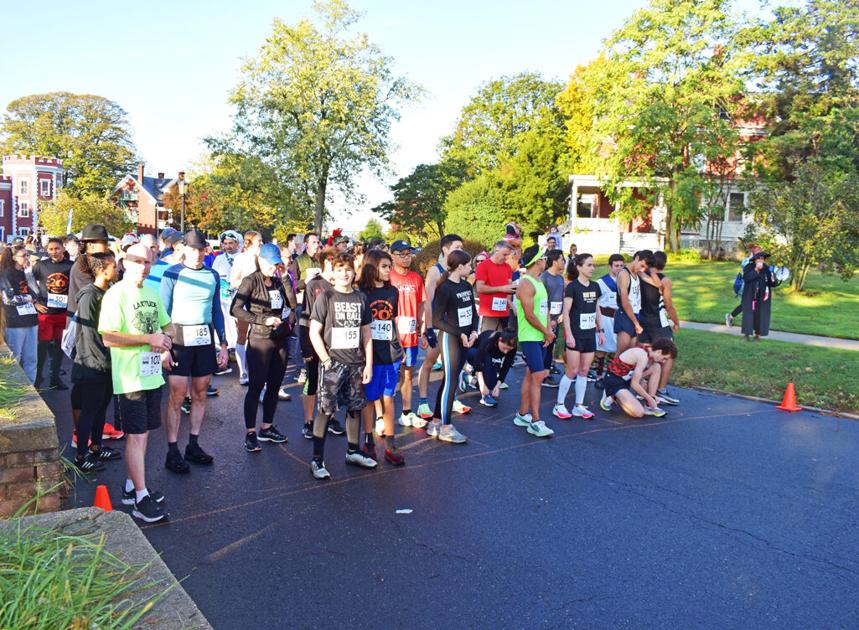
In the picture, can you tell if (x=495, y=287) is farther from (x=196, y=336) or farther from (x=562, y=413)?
(x=196, y=336)

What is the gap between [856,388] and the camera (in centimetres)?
971

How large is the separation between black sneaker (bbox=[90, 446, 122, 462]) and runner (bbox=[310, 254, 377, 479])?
192cm

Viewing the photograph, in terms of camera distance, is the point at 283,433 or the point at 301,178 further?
the point at 301,178

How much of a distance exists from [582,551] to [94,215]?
→ 53440mm

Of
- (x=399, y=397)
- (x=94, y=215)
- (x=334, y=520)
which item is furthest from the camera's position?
(x=94, y=215)

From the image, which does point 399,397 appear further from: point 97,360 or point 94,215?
point 94,215

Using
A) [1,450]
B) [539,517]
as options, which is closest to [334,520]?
[539,517]

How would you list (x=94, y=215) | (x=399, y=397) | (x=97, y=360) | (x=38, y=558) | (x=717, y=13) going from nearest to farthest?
(x=38, y=558) < (x=97, y=360) < (x=399, y=397) < (x=717, y=13) < (x=94, y=215)

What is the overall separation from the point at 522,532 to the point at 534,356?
2758 mm

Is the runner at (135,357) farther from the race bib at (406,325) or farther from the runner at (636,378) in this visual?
the runner at (636,378)

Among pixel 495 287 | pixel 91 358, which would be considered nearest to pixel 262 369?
pixel 91 358

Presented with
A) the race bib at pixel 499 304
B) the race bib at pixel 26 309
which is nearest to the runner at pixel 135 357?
the race bib at pixel 26 309

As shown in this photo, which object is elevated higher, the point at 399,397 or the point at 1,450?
the point at 1,450

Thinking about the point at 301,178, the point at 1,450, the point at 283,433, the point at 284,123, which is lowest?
the point at 283,433
